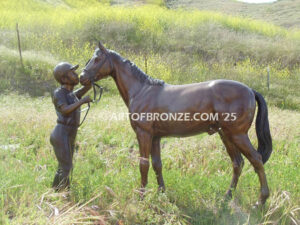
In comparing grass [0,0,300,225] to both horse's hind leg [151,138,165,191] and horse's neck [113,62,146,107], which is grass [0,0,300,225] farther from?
horse's neck [113,62,146,107]

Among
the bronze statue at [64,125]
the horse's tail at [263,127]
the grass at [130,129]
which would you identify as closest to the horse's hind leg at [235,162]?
the grass at [130,129]

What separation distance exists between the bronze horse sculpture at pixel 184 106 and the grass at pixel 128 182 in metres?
0.23

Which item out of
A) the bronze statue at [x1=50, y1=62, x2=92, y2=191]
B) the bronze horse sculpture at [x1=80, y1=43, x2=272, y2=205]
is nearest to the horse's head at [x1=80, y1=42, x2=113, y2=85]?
the bronze horse sculpture at [x1=80, y1=43, x2=272, y2=205]

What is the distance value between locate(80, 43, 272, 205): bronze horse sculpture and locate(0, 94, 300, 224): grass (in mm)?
233

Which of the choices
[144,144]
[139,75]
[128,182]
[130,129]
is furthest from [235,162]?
[130,129]

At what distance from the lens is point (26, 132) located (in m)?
4.37

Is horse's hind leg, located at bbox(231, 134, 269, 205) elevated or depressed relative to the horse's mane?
depressed

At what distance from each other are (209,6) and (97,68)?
19.6 m

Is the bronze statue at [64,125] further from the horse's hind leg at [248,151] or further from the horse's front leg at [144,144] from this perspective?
the horse's hind leg at [248,151]

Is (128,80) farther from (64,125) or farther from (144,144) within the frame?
(64,125)

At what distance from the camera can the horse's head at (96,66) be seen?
2418 millimetres

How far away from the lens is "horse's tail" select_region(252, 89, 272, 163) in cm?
246

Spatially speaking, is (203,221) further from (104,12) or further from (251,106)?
(104,12)

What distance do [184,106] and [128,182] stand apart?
0.95 m
